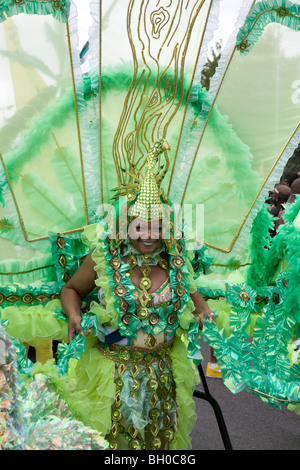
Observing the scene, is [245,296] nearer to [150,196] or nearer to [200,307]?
[200,307]

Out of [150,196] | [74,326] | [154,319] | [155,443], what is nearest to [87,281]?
[74,326]

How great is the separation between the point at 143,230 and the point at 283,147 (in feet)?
2.81

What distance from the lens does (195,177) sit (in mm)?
2629

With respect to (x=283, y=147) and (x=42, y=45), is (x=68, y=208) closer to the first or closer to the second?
(x=42, y=45)

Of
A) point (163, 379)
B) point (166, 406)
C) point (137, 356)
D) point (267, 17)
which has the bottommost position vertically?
point (166, 406)

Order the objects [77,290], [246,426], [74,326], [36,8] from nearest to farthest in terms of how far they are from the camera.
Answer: [36,8], [74,326], [77,290], [246,426]

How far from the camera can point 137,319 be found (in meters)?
2.17

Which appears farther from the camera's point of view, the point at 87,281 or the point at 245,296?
the point at 245,296

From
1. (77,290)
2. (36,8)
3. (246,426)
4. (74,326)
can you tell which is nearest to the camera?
(36,8)

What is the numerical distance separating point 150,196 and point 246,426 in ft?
7.34

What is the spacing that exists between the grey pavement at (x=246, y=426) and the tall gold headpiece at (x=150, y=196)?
185 centimetres

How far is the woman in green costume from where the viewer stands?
2.18 meters

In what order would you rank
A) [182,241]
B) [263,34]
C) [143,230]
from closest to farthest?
[143,230] < [182,241] < [263,34]
